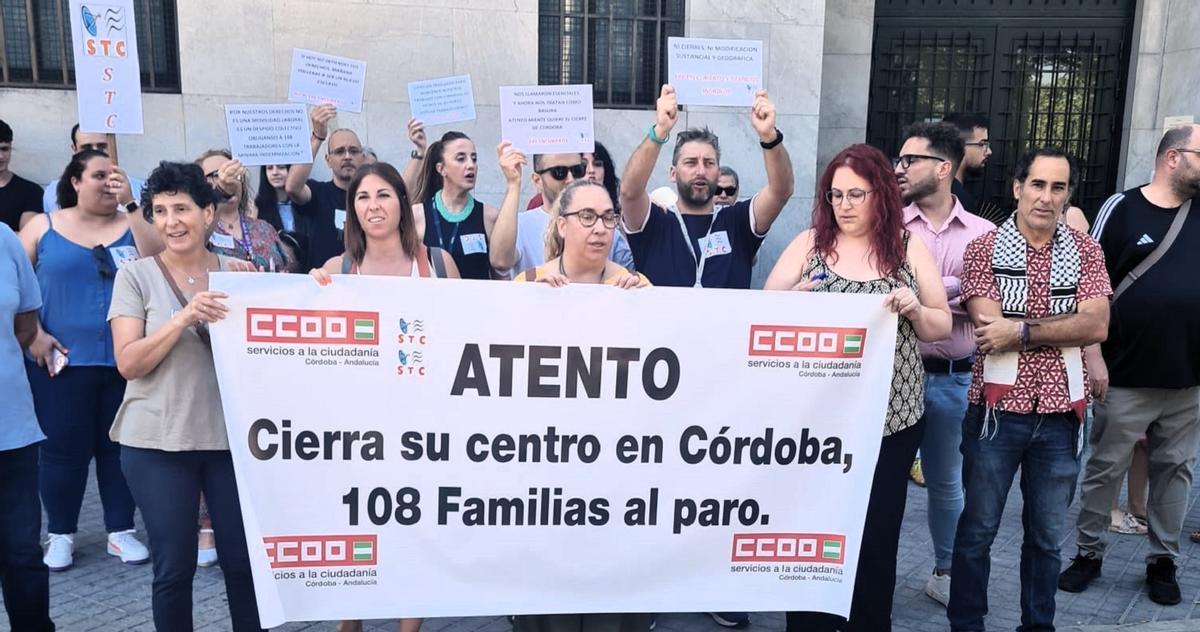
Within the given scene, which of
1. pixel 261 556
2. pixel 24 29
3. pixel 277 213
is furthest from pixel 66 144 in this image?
pixel 261 556

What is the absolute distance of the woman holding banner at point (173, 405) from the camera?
3.30m

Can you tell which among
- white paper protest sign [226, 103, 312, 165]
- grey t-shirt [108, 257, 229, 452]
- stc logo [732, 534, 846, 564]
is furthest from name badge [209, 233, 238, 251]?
stc logo [732, 534, 846, 564]

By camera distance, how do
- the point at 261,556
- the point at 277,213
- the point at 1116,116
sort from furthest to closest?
the point at 1116,116
the point at 277,213
the point at 261,556

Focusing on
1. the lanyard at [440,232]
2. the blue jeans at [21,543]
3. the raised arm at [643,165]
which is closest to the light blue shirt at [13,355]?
the blue jeans at [21,543]

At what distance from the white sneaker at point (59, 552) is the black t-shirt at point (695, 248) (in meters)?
3.33

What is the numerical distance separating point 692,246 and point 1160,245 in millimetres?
2359

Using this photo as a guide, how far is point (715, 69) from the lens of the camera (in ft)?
14.2

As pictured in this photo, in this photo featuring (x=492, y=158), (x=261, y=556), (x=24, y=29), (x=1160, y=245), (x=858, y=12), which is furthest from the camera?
(x=858, y=12)

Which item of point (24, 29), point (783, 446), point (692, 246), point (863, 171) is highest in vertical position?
point (24, 29)

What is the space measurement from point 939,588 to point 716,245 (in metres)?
2.09

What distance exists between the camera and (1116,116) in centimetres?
1047

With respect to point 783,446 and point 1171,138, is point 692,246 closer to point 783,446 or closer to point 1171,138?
point 783,446

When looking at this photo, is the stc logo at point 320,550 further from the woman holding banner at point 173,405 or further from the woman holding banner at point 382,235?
the woman holding banner at point 382,235

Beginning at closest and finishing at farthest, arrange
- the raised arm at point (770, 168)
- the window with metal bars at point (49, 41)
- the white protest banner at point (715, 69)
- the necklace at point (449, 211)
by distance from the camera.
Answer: the raised arm at point (770, 168)
the white protest banner at point (715, 69)
the necklace at point (449, 211)
the window with metal bars at point (49, 41)
